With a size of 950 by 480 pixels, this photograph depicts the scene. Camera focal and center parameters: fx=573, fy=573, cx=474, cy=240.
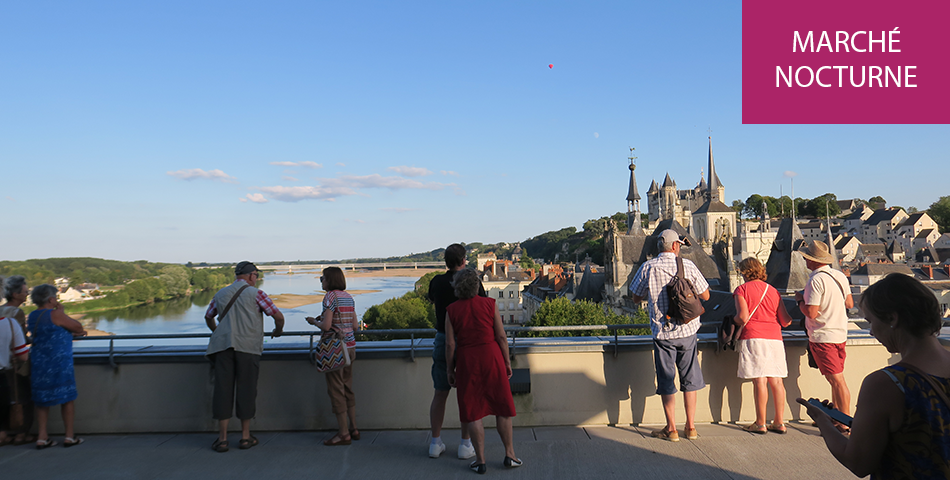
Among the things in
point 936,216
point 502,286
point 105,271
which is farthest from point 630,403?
point 936,216

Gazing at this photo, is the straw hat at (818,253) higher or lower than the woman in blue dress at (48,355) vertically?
higher

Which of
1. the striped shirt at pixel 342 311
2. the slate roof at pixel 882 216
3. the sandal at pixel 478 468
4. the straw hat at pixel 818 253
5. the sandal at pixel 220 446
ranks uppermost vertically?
the slate roof at pixel 882 216

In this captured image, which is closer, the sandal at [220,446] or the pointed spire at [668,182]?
the sandal at [220,446]

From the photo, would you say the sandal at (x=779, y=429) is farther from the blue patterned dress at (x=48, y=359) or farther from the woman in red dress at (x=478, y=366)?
the blue patterned dress at (x=48, y=359)

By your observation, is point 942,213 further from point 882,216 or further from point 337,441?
point 337,441

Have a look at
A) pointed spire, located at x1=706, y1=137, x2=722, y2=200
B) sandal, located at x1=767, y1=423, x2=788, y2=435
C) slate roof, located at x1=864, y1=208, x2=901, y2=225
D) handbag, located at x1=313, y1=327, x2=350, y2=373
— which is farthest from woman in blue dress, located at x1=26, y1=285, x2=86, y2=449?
slate roof, located at x1=864, y1=208, x2=901, y2=225

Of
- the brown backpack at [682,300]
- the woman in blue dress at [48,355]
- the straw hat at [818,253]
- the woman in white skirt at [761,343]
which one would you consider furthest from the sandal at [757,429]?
the woman in blue dress at [48,355]

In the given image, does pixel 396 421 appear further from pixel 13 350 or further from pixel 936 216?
pixel 936 216

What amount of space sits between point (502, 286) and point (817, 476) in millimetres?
82341

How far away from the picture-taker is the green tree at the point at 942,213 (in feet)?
368

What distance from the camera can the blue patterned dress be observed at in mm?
5336

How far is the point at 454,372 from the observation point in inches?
187

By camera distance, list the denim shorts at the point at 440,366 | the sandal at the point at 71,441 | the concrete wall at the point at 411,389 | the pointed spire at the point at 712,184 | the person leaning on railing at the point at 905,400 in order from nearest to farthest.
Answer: the person leaning on railing at the point at 905,400 < the denim shorts at the point at 440,366 < the sandal at the point at 71,441 < the concrete wall at the point at 411,389 < the pointed spire at the point at 712,184

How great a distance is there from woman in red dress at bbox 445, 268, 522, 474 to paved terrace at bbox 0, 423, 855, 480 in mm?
344
